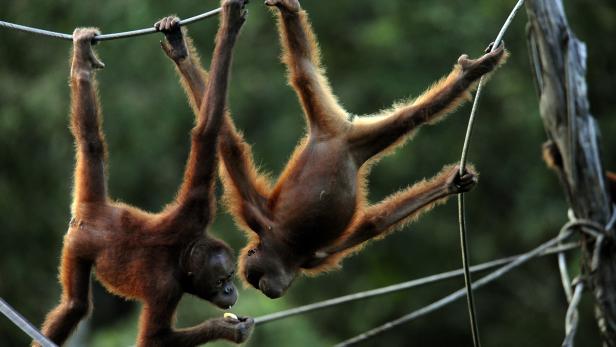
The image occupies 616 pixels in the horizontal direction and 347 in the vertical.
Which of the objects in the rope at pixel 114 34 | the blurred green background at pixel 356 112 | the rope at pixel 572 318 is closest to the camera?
the rope at pixel 114 34

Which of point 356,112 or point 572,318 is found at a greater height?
point 572,318

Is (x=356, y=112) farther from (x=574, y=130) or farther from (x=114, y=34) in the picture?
(x=114, y=34)

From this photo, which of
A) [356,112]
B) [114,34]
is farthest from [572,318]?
[356,112]

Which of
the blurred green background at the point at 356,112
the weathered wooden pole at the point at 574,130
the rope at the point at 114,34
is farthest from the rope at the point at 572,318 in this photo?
the blurred green background at the point at 356,112

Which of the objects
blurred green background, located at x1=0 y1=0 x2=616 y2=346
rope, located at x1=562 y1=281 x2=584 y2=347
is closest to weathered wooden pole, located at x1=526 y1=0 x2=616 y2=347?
rope, located at x1=562 y1=281 x2=584 y2=347

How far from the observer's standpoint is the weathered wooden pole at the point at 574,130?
17.8ft

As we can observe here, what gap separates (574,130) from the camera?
5.45m

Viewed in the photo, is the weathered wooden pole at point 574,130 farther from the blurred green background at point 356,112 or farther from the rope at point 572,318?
the blurred green background at point 356,112

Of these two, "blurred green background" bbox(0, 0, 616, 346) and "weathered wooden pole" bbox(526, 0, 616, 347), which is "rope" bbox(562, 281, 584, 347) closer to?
"weathered wooden pole" bbox(526, 0, 616, 347)

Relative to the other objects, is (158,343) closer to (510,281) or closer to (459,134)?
(459,134)

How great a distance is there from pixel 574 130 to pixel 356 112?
22.1 feet

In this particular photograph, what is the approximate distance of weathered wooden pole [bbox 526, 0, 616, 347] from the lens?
541 cm

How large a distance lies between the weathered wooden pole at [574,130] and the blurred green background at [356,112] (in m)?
6.06

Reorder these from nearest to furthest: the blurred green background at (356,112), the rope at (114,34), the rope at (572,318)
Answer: the rope at (114,34)
the rope at (572,318)
the blurred green background at (356,112)
